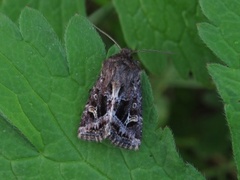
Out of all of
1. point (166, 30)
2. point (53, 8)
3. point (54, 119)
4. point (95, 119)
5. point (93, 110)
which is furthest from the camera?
point (53, 8)

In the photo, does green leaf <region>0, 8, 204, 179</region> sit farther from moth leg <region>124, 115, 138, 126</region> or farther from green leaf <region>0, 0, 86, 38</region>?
green leaf <region>0, 0, 86, 38</region>

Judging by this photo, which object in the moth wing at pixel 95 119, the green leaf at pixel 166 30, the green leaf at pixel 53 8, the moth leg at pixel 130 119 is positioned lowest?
the moth leg at pixel 130 119

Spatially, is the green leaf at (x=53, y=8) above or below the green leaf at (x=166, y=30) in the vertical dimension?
above

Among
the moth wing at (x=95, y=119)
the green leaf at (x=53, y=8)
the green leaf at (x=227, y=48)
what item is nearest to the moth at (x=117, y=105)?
the moth wing at (x=95, y=119)

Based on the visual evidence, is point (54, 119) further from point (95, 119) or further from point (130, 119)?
point (130, 119)

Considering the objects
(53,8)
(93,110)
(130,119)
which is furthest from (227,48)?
(53,8)

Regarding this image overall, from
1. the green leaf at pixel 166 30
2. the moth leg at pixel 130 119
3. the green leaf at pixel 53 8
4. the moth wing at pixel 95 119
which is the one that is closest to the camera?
the moth wing at pixel 95 119

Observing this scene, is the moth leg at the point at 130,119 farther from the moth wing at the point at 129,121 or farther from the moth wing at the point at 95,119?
the moth wing at the point at 95,119
